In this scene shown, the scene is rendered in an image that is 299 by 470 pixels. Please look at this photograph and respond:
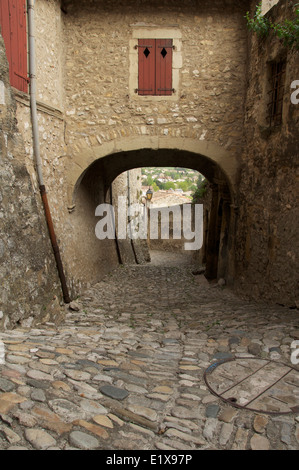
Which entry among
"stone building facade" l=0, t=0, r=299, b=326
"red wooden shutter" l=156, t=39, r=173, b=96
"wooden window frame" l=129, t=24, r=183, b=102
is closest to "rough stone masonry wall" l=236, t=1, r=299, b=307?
"stone building facade" l=0, t=0, r=299, b=326

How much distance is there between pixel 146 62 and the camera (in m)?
6.63

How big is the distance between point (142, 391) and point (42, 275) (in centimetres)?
255

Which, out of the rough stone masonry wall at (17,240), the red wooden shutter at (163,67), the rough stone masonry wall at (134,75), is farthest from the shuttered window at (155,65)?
the rough stone masonry wall at (17,240)

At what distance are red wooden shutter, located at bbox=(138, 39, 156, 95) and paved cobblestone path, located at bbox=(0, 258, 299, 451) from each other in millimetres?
4321

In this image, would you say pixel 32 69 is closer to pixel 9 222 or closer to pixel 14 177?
pixel 14 177

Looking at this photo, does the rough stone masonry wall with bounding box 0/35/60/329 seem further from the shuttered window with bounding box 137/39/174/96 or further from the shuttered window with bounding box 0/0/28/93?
the shuttered window with bounding box 137/39/174/96

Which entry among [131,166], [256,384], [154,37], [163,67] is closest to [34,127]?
[163,67]

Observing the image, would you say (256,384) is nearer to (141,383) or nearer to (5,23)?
(141,383)

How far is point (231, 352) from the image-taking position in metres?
3.54

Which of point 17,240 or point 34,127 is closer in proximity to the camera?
point 17,240

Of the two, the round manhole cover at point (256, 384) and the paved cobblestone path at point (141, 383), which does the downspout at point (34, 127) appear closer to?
the paved cobblestone path at point (141, 383)

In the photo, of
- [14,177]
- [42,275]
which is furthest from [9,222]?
[42,275]

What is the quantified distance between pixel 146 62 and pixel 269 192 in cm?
335

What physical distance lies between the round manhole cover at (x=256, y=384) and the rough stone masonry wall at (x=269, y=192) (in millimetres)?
1746
